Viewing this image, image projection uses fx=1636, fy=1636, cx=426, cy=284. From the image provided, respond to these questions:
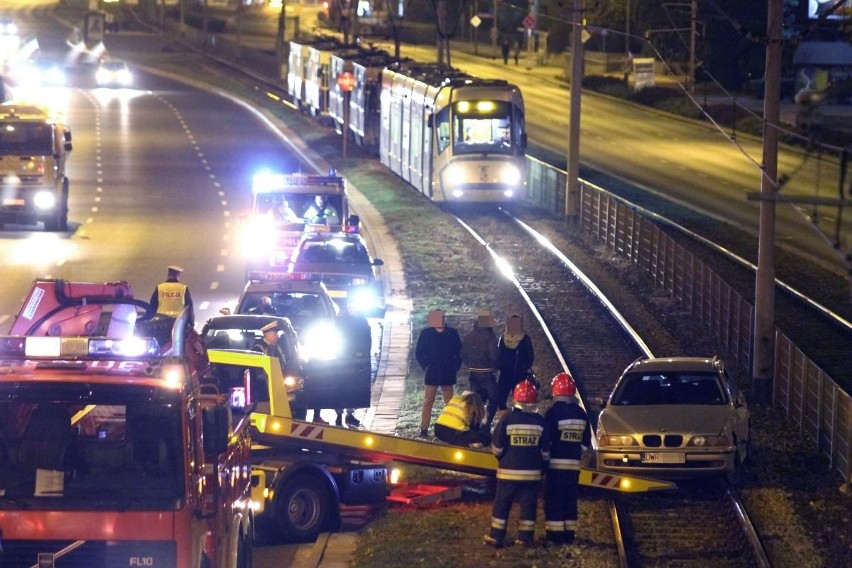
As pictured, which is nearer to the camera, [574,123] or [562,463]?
[562,463]

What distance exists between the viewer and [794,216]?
47.2 metres

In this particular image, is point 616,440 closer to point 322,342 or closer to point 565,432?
point 565,432

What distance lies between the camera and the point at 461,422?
1834 centimetres

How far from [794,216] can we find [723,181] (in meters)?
8.04

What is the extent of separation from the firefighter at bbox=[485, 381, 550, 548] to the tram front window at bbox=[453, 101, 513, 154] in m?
29.3

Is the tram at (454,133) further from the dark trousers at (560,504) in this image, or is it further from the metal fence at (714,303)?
the dark trousers at (560,504)

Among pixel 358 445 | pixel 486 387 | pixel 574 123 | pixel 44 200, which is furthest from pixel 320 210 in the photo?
pixel 358 445

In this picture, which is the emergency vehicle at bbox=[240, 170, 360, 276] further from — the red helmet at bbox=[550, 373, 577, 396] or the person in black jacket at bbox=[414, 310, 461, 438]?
the red helmet at bbox=[550, 373, 577, 396]

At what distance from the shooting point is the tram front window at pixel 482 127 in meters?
44.0

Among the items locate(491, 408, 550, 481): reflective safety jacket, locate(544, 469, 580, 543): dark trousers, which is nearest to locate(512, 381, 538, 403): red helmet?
locate(491, 408, 550, 481): reflective safety jacket

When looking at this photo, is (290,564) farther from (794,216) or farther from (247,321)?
(794,216)

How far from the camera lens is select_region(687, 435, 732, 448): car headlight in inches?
706

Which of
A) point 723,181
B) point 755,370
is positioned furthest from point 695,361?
point 723,181

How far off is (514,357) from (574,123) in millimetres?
21719
